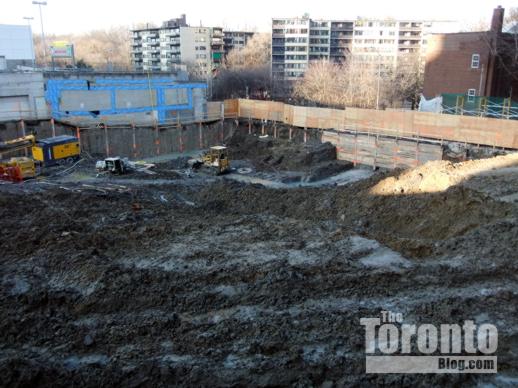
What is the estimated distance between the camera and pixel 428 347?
27.3 feet

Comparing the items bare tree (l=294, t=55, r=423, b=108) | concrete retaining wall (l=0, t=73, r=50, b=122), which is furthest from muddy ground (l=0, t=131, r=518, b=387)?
bare tree (l=294, t=55, r=423, b=108)

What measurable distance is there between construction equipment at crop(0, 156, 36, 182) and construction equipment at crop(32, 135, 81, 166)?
1.98 metres

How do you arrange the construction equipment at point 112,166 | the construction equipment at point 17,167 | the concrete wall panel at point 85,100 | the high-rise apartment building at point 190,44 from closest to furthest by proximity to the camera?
the construction equipment at point 17,167, the construction equipment at point 112,166, the concrete wall panel at point 85,100, the high-rise apartment building at point 190,44

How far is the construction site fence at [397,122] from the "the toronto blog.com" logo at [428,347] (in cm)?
2224

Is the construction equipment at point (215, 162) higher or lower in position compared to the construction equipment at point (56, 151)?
lower

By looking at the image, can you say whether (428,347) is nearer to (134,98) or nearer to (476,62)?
(134,98)

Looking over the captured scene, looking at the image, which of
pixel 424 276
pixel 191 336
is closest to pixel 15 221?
pixel 191 336

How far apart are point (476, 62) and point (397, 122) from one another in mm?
12612

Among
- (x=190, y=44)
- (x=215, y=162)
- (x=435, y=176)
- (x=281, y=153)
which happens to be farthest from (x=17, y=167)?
(x=190, y=44)

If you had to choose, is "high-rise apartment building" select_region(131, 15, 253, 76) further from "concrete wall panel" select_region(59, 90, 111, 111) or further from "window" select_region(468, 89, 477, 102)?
"window" select_region(468, 89, 477, 102)

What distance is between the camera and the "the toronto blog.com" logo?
7.80 m

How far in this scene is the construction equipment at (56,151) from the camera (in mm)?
28194

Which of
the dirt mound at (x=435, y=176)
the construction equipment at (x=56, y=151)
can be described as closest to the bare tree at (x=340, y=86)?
the construction equipment at (x=56, y=151)

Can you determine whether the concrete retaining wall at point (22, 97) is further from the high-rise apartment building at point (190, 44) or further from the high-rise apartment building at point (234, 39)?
the high-rise apartment building at point (234, 39)
